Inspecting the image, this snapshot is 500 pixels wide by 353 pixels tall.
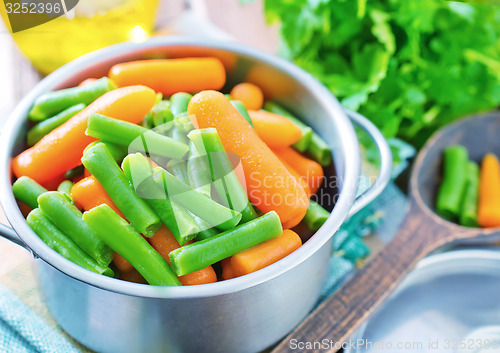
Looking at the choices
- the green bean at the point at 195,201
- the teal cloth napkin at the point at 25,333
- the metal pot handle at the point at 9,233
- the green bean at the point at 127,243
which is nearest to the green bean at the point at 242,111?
the green bean at the point at 195,201

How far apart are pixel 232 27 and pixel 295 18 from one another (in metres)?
0.30

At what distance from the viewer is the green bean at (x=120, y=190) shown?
0.80 m

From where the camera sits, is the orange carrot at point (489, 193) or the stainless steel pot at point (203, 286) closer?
the stainless steel pot at point (203, 286)

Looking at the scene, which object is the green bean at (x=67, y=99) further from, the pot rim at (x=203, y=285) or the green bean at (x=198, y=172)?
the green bean at (x=198, y=172)

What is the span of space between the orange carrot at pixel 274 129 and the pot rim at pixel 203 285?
0.32ft

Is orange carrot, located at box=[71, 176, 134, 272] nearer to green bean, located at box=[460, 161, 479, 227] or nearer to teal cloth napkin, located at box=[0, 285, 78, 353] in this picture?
teal cloth napkin, located at box=[0, 285, 78, 353]

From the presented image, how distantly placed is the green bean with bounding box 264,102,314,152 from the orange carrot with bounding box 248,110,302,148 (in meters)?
0.04

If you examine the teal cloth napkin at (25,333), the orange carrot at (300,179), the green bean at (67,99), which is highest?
the green bean at (67,99)

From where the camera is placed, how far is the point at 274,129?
97 cm

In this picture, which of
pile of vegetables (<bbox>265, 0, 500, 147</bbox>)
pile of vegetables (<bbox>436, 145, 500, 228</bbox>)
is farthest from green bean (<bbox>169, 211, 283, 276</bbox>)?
pile of vegetables (<bbox>436, 145, 500, 228</bbox>)

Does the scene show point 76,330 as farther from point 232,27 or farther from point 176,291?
point 232,27

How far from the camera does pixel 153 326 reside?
2.61 ft

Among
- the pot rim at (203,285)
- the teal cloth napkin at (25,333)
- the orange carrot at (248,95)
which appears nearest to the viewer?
the pot rim at (203,285)

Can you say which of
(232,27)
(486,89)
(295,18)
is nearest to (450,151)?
(486,89)
